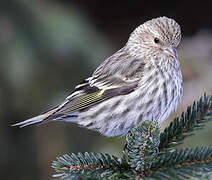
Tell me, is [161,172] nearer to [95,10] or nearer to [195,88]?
[195,88]

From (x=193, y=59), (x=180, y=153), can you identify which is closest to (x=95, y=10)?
(x=193, y=59)

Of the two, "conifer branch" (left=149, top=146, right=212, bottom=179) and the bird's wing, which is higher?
the bird's wing

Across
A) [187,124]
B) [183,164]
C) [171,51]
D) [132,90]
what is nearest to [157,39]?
[171,51]

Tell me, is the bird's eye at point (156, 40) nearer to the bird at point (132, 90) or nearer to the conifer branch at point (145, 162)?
the bird at point (132, 90)

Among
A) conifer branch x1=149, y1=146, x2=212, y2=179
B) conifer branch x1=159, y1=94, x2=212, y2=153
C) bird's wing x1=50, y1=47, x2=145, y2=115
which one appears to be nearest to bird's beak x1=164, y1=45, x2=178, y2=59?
bird's wing x1=50, y1=47, x2=145, y2=115

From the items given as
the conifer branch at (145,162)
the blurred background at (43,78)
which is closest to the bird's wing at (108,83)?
the blurred background at (43,78)

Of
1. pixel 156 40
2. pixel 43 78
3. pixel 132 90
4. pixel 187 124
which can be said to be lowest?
pixel 187 124

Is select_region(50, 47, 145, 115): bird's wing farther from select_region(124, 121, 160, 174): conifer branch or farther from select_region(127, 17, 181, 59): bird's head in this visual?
select_region(124, 121, 160, 174): conifer branch

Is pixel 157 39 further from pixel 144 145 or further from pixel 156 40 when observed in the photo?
pixel 144 145
